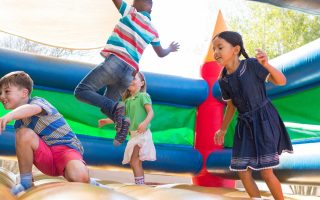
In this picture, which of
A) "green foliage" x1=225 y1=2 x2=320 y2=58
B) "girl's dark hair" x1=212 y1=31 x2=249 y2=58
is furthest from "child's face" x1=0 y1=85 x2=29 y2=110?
"green foliage" x1=225 y1=2 x2=320 y2=58

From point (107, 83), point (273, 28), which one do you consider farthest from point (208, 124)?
point (273, 28)

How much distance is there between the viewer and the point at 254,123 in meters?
1.56

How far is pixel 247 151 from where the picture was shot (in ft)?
5.16

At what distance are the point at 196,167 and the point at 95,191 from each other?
1.84 m

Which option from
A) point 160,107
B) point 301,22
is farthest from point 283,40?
point 160,107

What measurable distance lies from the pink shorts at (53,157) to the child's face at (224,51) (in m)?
0.58

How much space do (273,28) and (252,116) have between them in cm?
521

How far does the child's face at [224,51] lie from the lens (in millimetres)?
1628

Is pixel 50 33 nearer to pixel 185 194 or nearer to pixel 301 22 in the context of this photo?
pixel 185 194

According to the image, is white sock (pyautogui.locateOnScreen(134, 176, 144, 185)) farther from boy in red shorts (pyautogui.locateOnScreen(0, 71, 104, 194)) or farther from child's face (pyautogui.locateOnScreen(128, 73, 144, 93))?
boy in red shorts (pyautogui.locateOnScreen(0, 71, 104, 194))

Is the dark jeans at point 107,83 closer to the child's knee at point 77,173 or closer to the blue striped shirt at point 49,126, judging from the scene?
the blue striped shirt at point 49,126

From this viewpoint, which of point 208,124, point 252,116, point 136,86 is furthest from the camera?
point 208,124

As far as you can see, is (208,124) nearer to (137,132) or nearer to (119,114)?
(137,132)

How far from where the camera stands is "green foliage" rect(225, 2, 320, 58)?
20.8 ft
